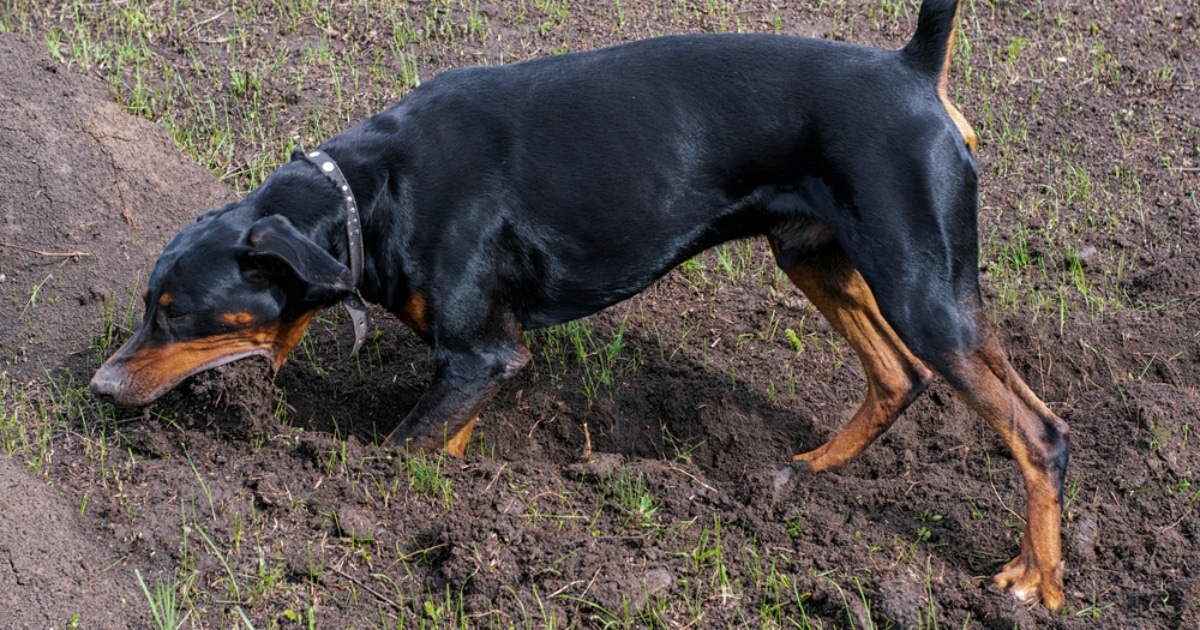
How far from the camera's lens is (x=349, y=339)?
5812 millimetres

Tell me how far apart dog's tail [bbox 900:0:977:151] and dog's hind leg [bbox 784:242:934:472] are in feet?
3.09

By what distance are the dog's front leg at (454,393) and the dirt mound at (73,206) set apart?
1523 millimetres

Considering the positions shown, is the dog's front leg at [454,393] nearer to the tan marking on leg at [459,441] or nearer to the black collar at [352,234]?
the tan marking on leg at [459,441]

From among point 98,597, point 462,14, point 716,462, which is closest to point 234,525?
point 98,597

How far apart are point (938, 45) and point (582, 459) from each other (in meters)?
2.11

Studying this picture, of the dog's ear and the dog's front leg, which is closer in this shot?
the dog's ear

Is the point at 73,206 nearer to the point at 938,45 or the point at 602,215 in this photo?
the point at 602,215

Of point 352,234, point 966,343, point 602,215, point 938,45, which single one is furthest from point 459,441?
point 938,45

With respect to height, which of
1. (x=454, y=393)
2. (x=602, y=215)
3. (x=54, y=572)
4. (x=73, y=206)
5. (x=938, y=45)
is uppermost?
(x=938, y=45)

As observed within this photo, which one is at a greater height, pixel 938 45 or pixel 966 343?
pixel 938 45

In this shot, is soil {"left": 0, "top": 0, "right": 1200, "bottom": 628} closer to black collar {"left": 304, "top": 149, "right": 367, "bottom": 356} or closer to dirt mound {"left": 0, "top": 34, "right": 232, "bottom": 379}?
dirt mound {"left": 0, "top": 34, "right": 232, "bottom": 379}

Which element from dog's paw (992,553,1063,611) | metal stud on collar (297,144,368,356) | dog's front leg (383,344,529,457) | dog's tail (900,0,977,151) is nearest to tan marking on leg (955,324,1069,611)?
dog's paw (992,553,1063,611)

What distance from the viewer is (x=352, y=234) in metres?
4.46

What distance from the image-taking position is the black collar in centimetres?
447
